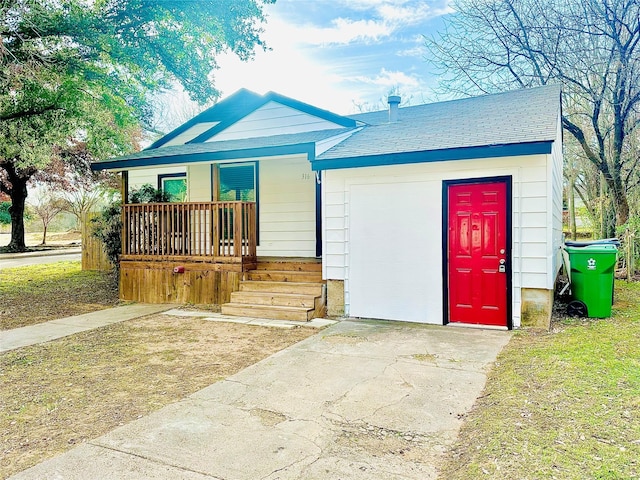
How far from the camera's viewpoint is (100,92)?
1001 cm

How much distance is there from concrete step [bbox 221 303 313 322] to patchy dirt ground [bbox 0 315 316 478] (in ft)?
1.67

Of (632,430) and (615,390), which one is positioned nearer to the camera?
(632,430)

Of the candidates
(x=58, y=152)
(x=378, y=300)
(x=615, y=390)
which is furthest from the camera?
(x=58, y=152)

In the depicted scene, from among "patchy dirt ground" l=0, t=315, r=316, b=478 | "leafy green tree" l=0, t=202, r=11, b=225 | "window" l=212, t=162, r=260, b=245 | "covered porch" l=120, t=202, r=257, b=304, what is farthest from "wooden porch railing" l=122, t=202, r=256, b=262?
"leafy green tree" l=0, t=202, r=11, b=225

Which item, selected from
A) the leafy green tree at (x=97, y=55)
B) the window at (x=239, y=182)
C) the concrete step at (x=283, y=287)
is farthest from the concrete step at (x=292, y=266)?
the leafy green tree at (x=97, y=55)

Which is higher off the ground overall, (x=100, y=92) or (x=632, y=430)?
(x=100, y=92)

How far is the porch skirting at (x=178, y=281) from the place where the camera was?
8.54m

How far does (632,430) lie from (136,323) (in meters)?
6.50

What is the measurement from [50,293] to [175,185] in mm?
3795

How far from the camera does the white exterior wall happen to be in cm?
605

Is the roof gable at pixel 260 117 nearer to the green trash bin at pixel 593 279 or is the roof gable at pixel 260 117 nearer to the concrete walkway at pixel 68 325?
the concrete walkway at pixel 68 325

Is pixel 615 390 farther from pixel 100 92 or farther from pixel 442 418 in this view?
pixel 100 92

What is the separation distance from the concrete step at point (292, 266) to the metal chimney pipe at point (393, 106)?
3.51 m

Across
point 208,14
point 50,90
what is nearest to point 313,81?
point 208,14
